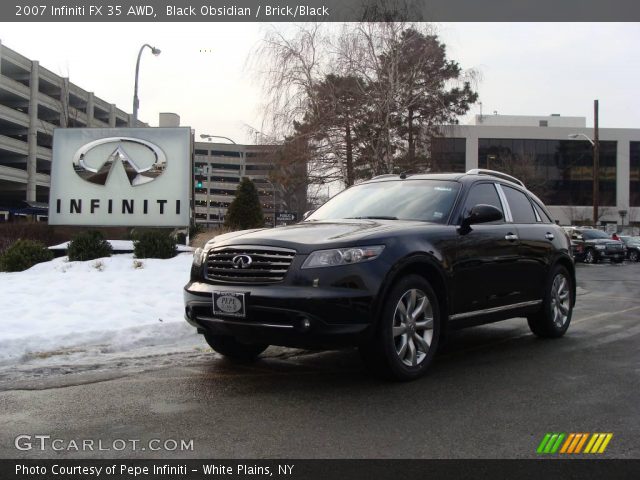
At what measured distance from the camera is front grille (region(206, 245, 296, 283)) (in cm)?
458

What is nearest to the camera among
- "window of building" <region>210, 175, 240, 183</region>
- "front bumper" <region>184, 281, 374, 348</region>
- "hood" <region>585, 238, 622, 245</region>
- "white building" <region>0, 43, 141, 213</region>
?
"front bumper" <region>184, 281, 374, 348</region>

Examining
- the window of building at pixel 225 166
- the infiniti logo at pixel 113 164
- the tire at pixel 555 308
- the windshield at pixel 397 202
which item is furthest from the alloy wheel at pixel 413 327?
the window of building at pixel 225 166

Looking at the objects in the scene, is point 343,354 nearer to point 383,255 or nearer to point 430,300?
point 430,300

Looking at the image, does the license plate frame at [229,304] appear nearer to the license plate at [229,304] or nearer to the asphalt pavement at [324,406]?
the license plate at [229,304]

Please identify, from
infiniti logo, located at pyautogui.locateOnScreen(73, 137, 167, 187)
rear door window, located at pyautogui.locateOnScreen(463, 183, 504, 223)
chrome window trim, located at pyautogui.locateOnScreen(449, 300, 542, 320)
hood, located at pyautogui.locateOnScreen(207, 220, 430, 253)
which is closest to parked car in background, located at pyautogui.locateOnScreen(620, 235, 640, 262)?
infiniti logo, located at pyautogui.locateOnScreen(73, 137, 167, 187)

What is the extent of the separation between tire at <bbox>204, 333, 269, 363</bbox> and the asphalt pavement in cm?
12

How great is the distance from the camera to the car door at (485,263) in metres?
5.41

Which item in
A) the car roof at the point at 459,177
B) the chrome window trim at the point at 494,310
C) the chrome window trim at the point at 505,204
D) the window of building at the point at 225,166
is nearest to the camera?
the chrome window trim at the point at 494,310

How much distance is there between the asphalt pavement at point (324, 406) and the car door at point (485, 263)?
23.9 inches

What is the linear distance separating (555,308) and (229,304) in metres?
4.17

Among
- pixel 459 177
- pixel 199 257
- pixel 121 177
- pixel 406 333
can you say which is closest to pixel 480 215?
pixel 459 177

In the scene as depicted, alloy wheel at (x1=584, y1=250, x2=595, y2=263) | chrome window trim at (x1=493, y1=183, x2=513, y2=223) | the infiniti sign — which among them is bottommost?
alloy wheel at (x1=584, y1=250, x2=595, y2=263)

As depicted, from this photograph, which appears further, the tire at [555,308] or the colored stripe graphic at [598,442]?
the tire at [555,308]

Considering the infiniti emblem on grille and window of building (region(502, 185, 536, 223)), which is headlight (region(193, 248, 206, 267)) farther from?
window of building (region(502, 185, 536, 223))
